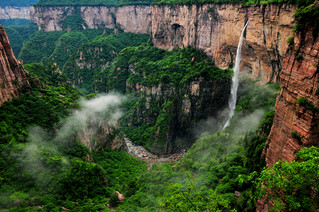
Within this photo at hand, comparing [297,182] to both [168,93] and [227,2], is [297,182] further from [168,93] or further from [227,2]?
[168,93]

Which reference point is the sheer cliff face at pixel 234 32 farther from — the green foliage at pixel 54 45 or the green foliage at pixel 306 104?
the green foliage at pixel 54 45

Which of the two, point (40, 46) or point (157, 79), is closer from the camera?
point (157, 79)

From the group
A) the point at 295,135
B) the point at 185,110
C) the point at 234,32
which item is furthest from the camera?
the point at 185,110

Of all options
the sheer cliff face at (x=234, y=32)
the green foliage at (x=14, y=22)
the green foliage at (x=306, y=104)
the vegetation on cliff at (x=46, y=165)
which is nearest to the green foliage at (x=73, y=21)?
the sheer cliff face at (x=234, y=32)

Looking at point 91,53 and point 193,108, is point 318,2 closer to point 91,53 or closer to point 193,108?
point 193,108

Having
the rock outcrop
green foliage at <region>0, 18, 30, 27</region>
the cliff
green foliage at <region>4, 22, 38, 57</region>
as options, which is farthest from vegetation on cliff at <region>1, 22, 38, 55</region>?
the rock outcrop

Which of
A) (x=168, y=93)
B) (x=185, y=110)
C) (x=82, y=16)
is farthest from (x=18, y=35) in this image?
(x=185, y=110)

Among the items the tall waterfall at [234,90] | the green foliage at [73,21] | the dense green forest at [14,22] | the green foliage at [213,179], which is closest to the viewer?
the green foliage at [213,179]

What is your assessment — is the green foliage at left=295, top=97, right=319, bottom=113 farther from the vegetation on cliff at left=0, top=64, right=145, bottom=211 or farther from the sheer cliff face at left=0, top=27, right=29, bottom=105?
the sheer cliff face at left=0, top=27, right=29, bottom=105
